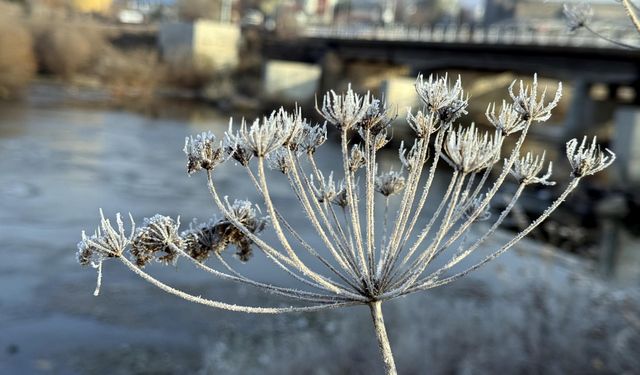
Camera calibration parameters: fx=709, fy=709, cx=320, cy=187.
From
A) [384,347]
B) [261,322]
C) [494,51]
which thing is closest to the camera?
[384,347]

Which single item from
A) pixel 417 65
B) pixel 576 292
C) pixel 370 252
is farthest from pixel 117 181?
pixel 417 65

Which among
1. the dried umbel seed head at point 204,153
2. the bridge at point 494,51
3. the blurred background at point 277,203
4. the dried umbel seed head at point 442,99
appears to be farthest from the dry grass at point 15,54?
the dried umbel seed head at point 442,99

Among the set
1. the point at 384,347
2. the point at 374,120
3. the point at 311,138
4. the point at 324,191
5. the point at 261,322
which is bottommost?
the point at 261,322

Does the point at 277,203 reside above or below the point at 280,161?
below

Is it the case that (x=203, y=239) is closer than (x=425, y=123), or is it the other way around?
(x=425, y=123)

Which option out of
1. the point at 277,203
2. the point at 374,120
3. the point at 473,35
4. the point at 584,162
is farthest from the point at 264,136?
the point at 473,35

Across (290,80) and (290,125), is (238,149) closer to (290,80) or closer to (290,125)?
(290,125)

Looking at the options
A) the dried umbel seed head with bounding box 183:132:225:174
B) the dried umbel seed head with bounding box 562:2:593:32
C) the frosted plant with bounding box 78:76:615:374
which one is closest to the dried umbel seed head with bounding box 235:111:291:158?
the frosted plant with bounding box 78:76:615:374

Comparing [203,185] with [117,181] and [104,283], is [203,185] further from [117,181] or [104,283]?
[104,283]
